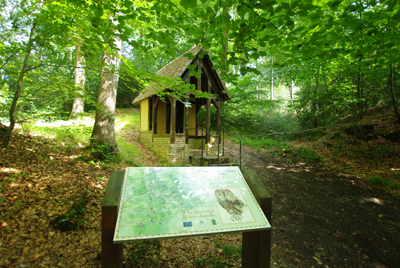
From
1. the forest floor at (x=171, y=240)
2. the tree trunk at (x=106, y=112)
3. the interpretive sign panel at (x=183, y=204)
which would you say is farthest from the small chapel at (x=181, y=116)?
the interpretive sign panel at (x=183, y=204)

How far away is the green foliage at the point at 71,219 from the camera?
9.62 ft

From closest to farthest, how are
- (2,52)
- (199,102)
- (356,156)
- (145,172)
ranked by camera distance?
1. (145,172)
2. (2,52)
3. (356,156)
4. (199,102)

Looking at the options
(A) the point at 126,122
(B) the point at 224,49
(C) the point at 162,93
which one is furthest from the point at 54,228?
(A) the point at 126,122

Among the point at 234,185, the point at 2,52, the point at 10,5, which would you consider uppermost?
the point at 10,5

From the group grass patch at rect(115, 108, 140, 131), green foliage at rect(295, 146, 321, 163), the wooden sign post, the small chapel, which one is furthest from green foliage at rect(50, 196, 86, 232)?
grass patch at rect(115, 108, 140, 131)

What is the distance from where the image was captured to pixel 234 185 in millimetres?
2455

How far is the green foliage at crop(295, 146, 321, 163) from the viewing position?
30.2 feet

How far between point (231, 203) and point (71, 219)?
2.60 meters

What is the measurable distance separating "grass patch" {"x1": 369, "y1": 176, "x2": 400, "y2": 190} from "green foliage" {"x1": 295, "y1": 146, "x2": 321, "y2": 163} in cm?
255

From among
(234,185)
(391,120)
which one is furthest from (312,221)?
(391,120)

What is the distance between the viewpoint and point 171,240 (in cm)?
357

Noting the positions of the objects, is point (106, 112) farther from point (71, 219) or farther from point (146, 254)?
point (146, 254)

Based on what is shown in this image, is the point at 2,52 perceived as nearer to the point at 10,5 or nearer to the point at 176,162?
the point at 10,5

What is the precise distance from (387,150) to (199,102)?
8603 millimetres
